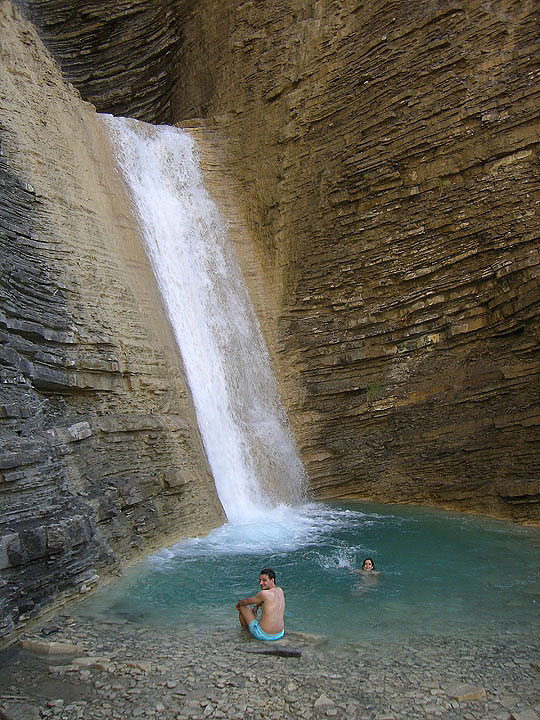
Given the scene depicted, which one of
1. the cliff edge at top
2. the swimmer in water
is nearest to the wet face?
the swimmer in water

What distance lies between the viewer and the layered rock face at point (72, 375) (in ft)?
21.2

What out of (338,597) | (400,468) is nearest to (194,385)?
(400,468)

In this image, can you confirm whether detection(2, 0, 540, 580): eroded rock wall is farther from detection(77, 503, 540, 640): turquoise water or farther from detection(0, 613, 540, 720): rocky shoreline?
detection(0, 613, 540, 720): rocky shoreline

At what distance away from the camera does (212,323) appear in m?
12.6

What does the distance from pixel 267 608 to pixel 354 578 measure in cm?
206

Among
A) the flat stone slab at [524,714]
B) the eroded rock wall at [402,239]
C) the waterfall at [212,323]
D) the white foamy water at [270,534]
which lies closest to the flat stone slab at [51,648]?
the white foamy water at [270,534]

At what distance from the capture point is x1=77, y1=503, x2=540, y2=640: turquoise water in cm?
588

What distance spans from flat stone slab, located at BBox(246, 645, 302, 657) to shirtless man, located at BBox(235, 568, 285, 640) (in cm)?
20

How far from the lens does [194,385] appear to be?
11219 millimetres

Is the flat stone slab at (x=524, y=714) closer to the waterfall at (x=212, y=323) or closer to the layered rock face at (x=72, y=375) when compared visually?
the layered rock face at (x=72, y=375)

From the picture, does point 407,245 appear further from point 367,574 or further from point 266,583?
point 266,583

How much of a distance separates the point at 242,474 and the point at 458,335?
183 inches

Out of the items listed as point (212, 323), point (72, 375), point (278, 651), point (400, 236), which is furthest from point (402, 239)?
point (278, 651)

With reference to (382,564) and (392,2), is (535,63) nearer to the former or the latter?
(392,2)
